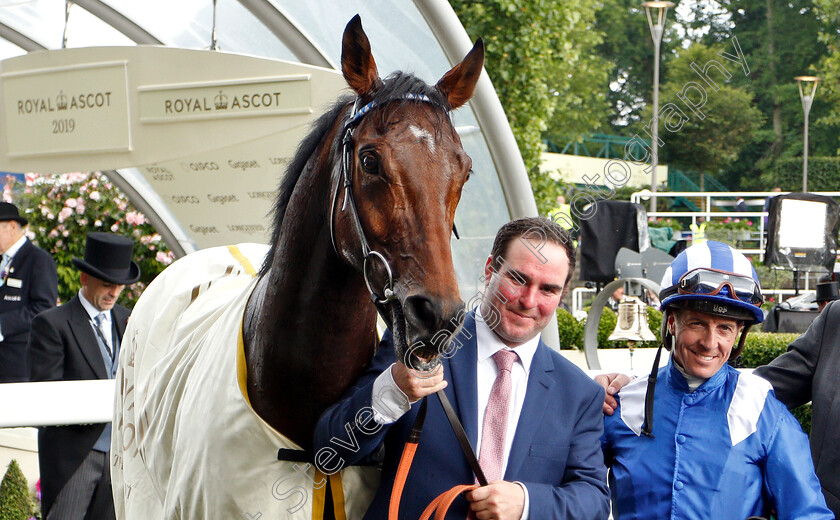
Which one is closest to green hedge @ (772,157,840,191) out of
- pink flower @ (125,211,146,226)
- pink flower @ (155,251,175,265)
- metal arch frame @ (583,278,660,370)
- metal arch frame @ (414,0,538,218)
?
metal arch frame @ (583,278,660,370)

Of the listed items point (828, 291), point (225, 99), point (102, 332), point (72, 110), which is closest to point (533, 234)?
point (225, 99)

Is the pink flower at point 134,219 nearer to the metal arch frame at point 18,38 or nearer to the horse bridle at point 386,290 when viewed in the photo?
the metal arch frame at point 18,38

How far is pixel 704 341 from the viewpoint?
206cm

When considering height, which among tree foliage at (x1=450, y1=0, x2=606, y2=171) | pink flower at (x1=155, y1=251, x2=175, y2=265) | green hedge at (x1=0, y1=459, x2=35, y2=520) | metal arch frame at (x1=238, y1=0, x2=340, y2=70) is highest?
tree foliage at (x1=450, y1=0, x2=606, y2=171)

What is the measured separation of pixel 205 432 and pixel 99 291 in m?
2.59

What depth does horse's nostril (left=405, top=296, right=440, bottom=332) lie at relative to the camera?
159 centimetres

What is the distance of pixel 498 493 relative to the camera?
5.73 feet

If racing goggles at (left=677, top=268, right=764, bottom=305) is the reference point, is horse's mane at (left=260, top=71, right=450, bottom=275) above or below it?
above

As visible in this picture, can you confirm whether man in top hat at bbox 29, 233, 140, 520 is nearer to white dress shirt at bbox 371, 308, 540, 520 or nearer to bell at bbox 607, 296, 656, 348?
white dress shirt at bbox 371, 308, 540, 520

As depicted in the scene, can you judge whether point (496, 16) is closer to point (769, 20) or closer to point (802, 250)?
point (802, 250)

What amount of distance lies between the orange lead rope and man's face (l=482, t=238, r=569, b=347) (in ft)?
0.77

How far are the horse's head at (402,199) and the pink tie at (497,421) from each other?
0.99ft

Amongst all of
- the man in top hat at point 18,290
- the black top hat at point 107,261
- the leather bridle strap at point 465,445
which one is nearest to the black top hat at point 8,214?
the man in top hat at point 18,290

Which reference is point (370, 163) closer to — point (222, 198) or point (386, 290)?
point (386, 290)
